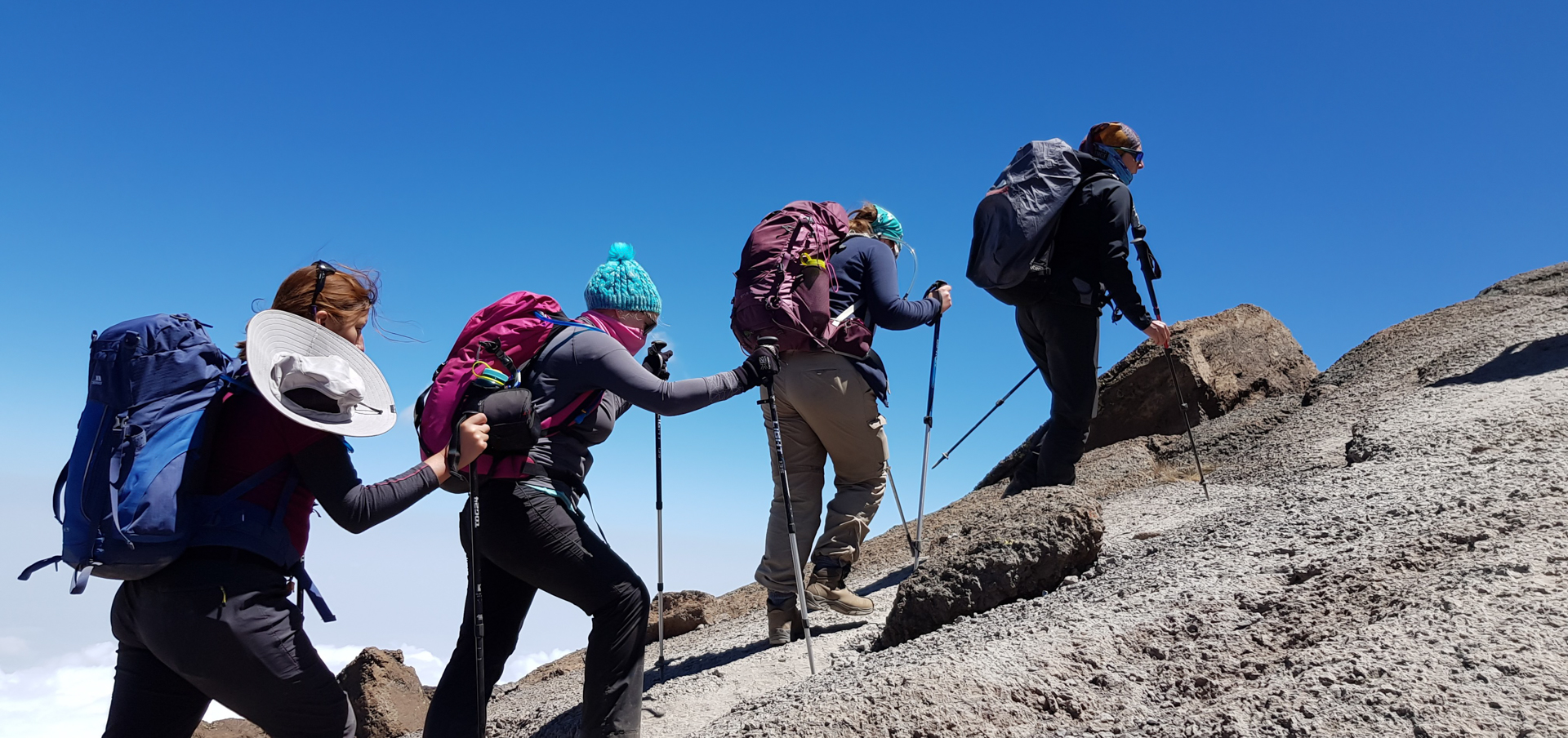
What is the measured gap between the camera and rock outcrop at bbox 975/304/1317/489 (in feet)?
34.8

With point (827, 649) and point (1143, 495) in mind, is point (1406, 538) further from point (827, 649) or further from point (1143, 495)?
point (1143, 495)

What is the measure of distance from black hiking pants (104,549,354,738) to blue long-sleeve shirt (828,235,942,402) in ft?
11.0

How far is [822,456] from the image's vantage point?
5.92 m

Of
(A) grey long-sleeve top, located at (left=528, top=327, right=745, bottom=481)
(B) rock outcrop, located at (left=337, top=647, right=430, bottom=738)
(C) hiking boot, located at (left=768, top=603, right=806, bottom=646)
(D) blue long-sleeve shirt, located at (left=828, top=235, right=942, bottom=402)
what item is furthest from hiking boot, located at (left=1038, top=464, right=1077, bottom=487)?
(B) rock outcrop, located at (left=337, top=647, right=430, bottom=738)

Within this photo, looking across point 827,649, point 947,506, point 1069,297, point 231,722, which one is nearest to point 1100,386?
point 947,506

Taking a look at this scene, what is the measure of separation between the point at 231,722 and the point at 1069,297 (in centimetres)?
809

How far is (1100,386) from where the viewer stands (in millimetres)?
11234

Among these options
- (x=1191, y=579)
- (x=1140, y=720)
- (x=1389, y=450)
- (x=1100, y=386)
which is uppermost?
(x=1100, y=386)

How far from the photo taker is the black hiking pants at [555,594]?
162 inches

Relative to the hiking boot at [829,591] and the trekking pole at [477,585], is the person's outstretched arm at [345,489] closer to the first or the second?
the trekking pole at [477,585]

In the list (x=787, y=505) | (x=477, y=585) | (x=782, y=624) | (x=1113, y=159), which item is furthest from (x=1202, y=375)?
(x=477, y=585)

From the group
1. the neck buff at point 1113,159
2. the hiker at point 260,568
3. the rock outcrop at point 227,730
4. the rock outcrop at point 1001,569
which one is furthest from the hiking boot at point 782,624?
the rock outcrop at point 227,730

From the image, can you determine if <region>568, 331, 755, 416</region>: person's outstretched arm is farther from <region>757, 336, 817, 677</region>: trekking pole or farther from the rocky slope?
the rocky slope

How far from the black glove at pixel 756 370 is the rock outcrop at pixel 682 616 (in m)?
4.03
